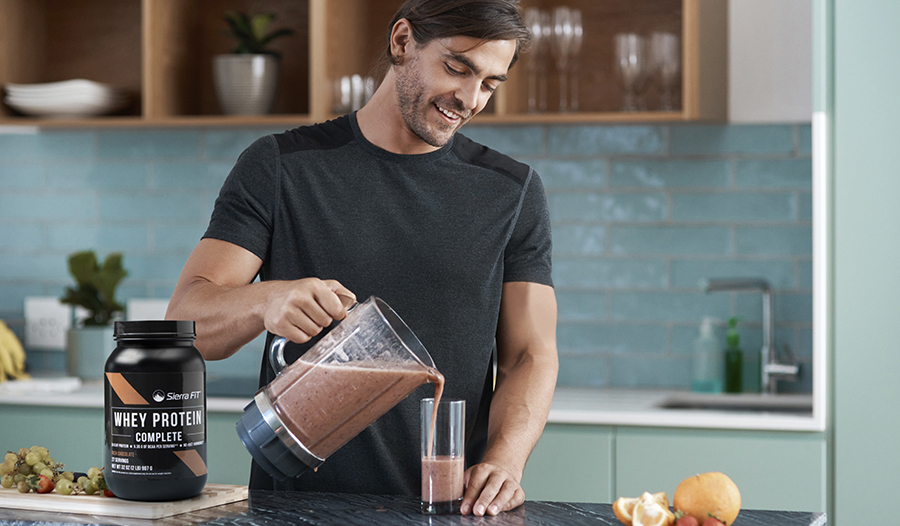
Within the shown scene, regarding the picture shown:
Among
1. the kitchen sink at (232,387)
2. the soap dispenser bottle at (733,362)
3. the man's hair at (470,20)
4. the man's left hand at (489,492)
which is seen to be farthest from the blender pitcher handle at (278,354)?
the soap dispenser bottle at (733,362)

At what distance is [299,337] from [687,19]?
171cm

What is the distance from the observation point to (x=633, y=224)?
9.25 feet

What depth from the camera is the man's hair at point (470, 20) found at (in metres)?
1.45

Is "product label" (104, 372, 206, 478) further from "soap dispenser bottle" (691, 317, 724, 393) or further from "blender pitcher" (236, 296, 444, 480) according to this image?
"soap dispenser bottle" (691, 317, 724, 393)

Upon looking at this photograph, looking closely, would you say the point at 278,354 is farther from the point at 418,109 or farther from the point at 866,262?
the point at 866,262

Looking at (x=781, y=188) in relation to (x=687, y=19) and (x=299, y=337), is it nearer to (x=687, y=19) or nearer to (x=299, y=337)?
(x=687, y=19)

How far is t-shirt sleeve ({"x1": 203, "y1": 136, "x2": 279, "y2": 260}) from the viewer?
149 centimetres

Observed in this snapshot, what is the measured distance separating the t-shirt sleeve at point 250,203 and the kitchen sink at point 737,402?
139cm

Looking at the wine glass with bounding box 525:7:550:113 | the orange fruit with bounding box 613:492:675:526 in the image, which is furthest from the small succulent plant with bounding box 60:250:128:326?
the orange fruit with bounding box 613:492:675:526

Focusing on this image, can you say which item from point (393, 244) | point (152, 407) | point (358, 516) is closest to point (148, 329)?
point (152, 407)

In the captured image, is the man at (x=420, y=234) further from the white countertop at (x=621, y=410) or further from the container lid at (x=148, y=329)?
the white countertop at (x=621, y=410)

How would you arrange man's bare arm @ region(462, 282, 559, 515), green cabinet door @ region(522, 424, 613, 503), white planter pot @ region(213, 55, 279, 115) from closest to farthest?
man's bare arm @ region(462, 282, 559, 515)
green cabinet door @ region(522, 424, 613, 503)
white planter pot @ region(213, 55, 279, 115)

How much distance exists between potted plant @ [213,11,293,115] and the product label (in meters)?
1.81

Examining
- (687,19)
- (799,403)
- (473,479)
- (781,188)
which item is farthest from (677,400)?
(473,479)
